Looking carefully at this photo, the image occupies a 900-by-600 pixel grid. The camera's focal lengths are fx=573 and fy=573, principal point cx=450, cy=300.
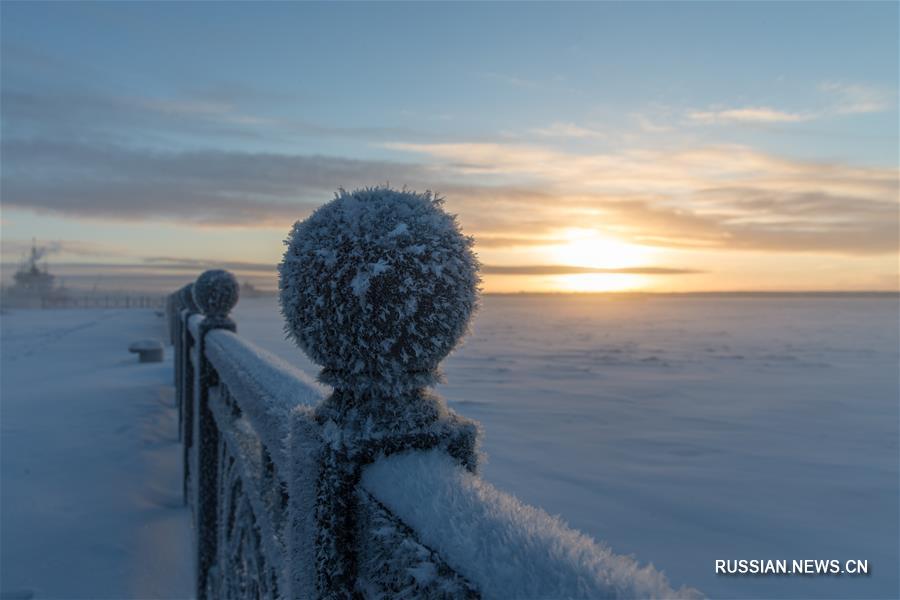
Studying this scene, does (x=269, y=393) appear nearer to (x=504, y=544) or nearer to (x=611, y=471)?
(x=504, y=544)

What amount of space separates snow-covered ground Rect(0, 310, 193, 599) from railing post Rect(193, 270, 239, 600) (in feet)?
2.46

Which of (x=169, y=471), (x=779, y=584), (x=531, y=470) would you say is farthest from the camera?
(x=169, y=471)

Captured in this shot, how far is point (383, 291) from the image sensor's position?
3.88ft

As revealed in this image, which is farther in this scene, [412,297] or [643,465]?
[643,465]

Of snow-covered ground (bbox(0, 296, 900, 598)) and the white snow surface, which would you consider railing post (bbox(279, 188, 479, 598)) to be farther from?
snow-covered ground (bbox(0, 296, 900, 598))

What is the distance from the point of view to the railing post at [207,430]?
4.10 meters

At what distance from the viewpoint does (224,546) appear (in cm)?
338

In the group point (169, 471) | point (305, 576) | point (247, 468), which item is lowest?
point (169, 471)

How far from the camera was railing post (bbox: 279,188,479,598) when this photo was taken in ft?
3.89

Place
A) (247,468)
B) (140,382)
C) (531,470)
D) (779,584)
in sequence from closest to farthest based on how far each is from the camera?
1. (247,468)
2. (779,584)
3. (531,470)
4. (140,382)

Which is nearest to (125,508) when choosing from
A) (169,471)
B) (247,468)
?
(169,471)

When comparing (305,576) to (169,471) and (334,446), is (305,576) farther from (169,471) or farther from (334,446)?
(169,471)

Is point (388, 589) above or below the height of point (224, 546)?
above

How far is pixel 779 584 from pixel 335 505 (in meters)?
3.83
